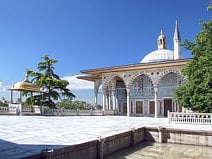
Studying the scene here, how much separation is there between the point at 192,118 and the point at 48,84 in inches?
559

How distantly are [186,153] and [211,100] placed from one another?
3.73 metres

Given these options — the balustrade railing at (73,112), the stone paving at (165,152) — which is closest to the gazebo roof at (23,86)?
the balustrade railing at (73,112)

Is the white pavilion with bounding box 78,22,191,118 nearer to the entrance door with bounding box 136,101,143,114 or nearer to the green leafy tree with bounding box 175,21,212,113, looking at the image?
the entrance door with bounding box 136,101,143,114

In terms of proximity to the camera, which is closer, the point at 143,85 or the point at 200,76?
the point at 200,76

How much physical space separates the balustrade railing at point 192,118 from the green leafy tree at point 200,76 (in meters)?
0.49

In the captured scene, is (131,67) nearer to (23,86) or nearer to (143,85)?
→ (143,85)

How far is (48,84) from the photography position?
867 inches

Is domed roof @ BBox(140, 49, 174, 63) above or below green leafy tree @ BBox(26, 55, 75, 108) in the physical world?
above

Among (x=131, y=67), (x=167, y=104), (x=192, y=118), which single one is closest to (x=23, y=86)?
(x=131, y=67)

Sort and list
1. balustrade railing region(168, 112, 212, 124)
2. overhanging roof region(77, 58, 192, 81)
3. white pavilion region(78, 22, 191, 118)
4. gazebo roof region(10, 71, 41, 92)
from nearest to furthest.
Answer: balustrade railing region(168, 112, 212, 124) → overhanging roof region(77, 58, 192, 81) → white pavilion region(78, 22, 191, 118) → gazebo roof region(10, 71, 41, 92)

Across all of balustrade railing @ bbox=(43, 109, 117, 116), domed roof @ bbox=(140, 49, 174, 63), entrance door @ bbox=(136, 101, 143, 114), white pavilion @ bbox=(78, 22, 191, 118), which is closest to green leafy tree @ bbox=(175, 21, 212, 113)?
white pavilion @ bbox=(78, 22, 191, 118)

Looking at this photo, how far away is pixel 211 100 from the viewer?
10742mm

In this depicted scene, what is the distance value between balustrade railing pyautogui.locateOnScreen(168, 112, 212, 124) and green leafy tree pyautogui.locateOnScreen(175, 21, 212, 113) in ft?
1.60

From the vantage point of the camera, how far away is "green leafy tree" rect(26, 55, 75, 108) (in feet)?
72.1
